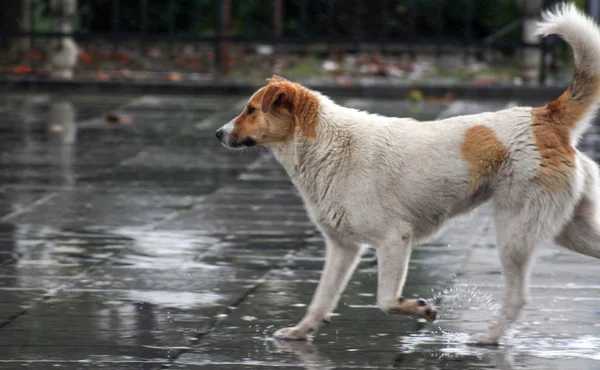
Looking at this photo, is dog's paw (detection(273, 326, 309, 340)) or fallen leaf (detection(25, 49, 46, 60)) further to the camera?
fallen leaf (detection(25, 49, 46, 60))

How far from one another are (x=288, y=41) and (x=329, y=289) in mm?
12973

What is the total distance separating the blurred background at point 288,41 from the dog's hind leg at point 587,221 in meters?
12.6

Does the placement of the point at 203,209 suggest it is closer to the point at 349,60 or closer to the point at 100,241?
the point at 100,241

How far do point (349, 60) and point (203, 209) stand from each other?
43.1 ft

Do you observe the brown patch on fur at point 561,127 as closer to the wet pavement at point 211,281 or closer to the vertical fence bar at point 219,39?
the wet pavement at point 211,281

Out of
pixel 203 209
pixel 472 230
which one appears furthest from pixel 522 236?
pixel 203 209

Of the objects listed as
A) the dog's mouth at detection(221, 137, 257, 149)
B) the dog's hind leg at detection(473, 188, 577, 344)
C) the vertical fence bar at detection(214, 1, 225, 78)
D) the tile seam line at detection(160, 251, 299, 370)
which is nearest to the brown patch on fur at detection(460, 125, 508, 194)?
the dog's hind leg at detection(473, 188, 577, 344)

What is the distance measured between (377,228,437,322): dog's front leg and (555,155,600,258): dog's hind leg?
31.3 inches

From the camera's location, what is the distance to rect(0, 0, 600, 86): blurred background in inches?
755

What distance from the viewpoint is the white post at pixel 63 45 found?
19.4 meters

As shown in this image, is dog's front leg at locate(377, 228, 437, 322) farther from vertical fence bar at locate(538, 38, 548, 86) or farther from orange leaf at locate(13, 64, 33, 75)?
orange leaf at locate(13, 64, 33, 75)

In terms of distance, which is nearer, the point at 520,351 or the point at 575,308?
the point at 520,351

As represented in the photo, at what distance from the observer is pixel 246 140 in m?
6.37

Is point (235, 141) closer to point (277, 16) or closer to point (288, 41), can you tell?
point (288, 41)
